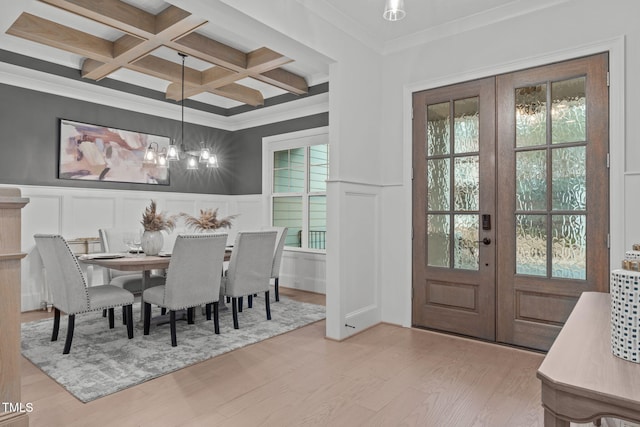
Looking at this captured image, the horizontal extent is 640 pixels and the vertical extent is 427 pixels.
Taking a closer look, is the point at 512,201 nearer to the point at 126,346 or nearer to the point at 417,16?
the point at 417,16

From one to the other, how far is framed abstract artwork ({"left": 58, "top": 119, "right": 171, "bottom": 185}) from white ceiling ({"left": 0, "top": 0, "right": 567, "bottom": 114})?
1021mm

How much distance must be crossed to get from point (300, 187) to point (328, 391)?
3.88m

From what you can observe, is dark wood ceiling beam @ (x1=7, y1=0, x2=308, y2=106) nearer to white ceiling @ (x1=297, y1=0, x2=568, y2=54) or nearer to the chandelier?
the chandelier

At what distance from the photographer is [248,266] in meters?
3.83

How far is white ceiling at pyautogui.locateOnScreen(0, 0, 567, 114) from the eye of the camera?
9.03 ft

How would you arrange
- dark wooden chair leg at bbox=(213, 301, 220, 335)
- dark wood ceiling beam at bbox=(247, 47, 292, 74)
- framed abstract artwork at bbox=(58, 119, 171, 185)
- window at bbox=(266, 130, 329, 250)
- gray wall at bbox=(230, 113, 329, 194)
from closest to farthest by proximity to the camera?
dark wooden chair leg at bbox=(213, 301, 220, 335), dark wood ceiling beam at bbox=(247, 47, 292, 74), framed abstract artwork at bbox=(58, 119, 171, 185), window at bbox=(266, 130, 329, 250), gray wall at bbox=(230, 113, 329, 194)

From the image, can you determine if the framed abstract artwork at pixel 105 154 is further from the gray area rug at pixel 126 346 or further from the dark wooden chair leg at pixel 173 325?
the dark wooden chair leg at pixel 173 325

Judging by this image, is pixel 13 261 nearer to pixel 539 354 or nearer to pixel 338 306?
pixel 338 306

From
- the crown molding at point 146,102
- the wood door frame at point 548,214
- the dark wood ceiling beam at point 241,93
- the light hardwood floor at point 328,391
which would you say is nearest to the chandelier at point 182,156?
the crown molding at point 146,102

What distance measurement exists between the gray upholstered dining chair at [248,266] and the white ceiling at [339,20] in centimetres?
173

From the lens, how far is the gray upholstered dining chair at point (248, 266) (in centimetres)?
372

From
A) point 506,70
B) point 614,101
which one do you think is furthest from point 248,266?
point 614,101

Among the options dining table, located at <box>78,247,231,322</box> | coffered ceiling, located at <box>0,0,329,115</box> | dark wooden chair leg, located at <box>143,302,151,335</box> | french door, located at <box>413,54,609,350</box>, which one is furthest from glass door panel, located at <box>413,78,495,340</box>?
dark wooden chair leg, located at <box>143,302,151,335</box>

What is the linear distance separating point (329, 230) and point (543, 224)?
1.77 metres
